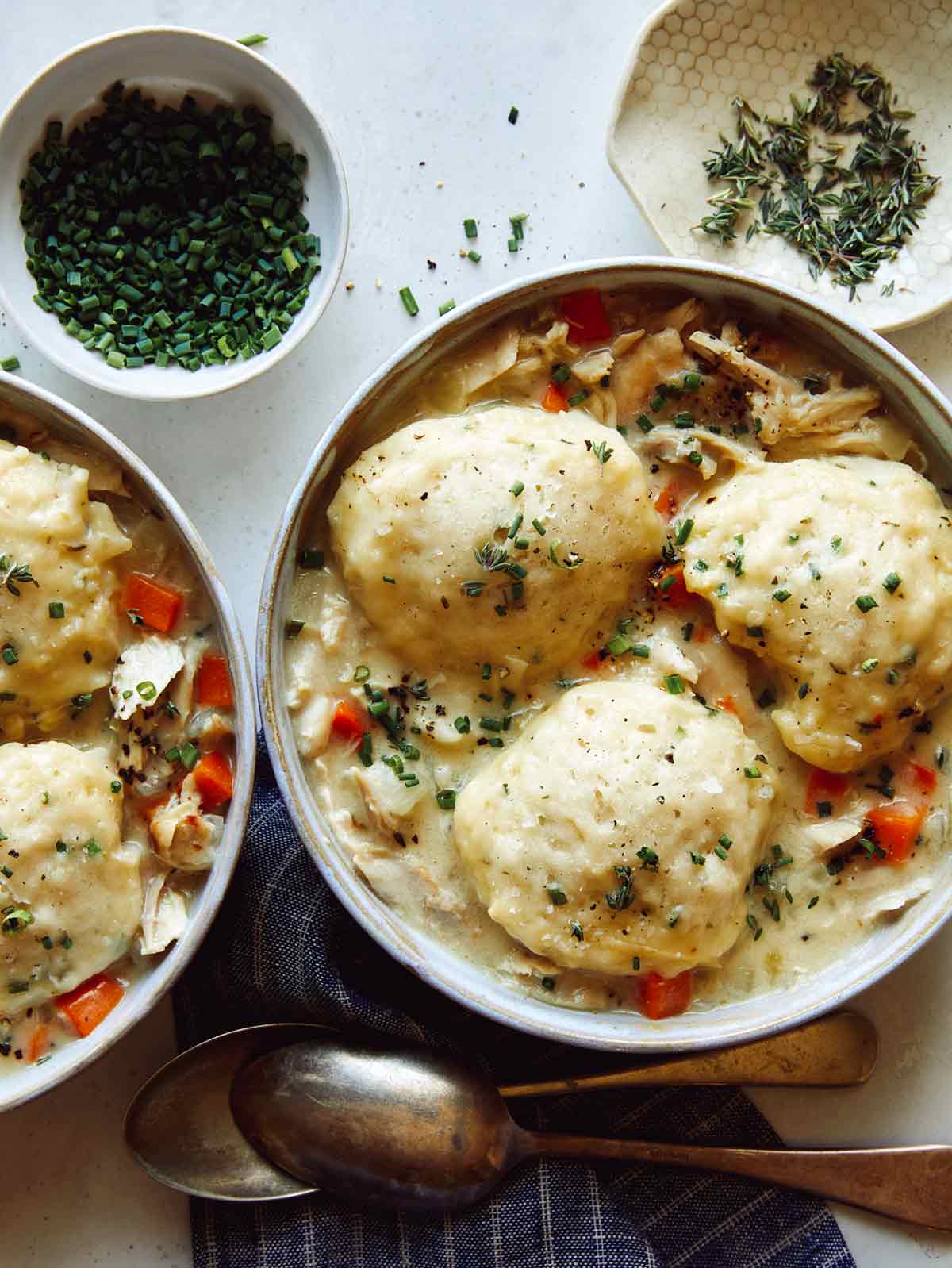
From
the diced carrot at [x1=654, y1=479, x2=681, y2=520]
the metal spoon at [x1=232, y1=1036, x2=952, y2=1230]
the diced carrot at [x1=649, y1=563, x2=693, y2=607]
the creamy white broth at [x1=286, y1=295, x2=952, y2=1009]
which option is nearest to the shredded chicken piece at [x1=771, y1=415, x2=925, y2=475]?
the creamy white broth at [x1=286, y1=295, x2=952, y2=1009]

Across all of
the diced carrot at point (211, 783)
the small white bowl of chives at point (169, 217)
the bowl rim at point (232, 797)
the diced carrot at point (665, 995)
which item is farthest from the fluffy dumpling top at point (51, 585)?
the diced carrot at point (665, 995)

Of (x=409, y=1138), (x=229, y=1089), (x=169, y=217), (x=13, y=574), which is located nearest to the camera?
(x=13, y=574)

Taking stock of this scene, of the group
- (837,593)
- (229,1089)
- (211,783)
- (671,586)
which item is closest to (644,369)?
(671,586)

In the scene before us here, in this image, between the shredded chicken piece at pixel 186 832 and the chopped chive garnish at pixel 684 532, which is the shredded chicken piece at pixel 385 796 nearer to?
the shredded chicken piece at pixel 186 832

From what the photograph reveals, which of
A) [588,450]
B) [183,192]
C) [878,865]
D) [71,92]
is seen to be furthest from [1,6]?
[878,865]

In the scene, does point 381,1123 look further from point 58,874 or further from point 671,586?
point 671,586

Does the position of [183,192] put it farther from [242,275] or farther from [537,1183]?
[537,1183]
